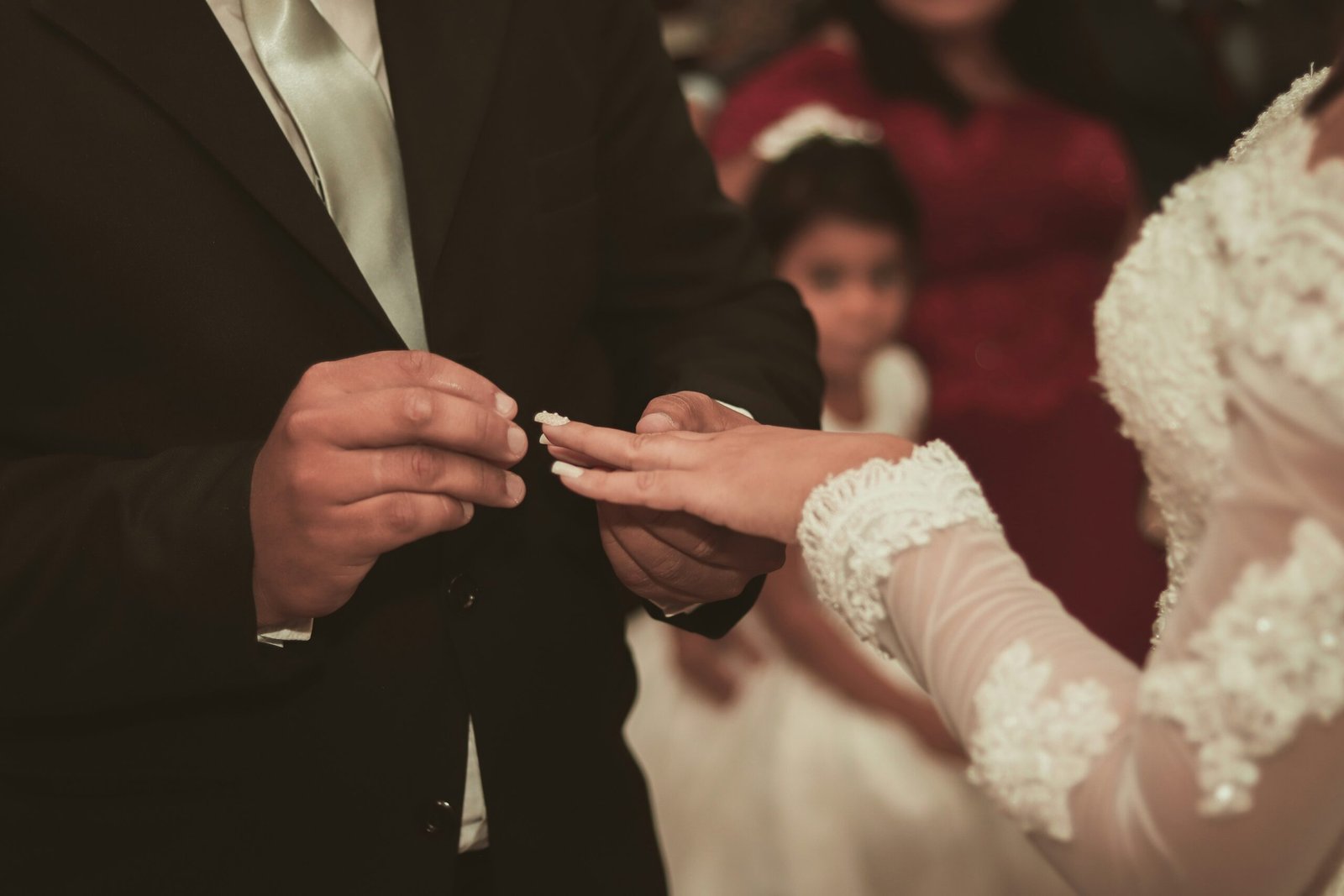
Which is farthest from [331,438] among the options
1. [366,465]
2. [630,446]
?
[630,446]

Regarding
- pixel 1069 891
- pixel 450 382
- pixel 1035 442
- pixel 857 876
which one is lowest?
pixel 1069 891

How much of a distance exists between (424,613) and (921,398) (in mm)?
1635

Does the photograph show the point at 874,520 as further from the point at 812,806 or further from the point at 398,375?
the point at 812,806

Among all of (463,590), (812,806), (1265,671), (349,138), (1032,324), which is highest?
(349,138)

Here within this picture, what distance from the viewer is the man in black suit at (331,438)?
0.98 metres

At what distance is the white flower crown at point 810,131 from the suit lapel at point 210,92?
5.34 ft

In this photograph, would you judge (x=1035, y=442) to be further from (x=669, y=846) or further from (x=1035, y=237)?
(x=669, y=846)

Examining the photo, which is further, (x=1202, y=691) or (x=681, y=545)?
(x=681, y=545)

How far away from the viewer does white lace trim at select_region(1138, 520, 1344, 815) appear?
0.72 metres

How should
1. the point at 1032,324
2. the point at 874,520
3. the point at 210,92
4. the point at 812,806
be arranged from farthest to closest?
1. the point at 1032,324
2. the point at 812,806
3. the point at 210,92
4. the point at 874,520

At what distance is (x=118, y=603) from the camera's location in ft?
3.31

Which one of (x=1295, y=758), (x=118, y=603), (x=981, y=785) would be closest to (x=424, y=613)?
(x=118, y=603)

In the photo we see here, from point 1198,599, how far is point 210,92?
0.87 metres

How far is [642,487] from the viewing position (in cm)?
100
